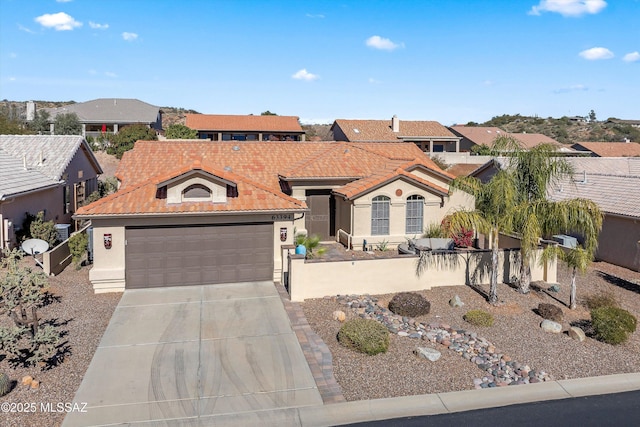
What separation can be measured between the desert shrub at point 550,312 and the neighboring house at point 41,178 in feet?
61.0

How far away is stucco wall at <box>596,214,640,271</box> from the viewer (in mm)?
19078

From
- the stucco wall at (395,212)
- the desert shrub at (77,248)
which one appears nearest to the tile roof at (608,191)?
the stucco wall at (395,212)

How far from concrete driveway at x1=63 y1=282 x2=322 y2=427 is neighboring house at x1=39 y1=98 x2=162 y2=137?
4756 centimetres

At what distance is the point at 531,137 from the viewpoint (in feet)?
221

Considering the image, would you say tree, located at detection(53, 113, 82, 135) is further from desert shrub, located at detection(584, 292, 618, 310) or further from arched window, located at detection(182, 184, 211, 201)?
desert shrub, located at detection(584, 292, 618, 310)

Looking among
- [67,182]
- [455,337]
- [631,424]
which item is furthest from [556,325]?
[67,182]

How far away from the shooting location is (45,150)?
25.5 meters

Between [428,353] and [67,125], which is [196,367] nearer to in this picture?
[428,353]

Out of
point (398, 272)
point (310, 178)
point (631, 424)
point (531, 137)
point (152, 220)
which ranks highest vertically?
point (531, 137)

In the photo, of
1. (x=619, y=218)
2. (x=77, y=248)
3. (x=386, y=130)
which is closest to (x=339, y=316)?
(x=77, y=248)

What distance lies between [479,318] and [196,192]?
963 cm

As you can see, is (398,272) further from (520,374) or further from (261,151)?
(261,151)

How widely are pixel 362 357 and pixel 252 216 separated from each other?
267 inches

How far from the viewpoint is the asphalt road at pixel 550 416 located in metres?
8.36
